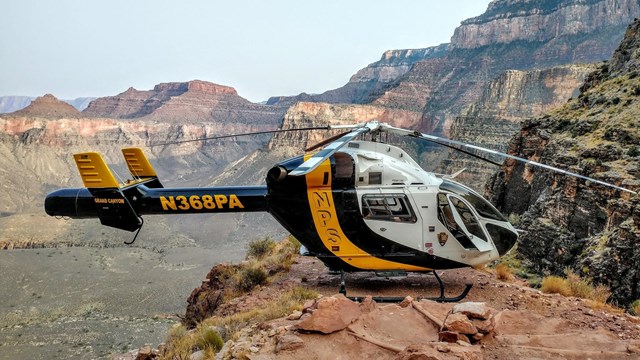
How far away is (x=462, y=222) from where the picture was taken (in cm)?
875

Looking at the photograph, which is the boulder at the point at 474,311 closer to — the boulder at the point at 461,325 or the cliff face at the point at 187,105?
the boulder at the point at 461,325

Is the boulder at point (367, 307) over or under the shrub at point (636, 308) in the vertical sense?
over

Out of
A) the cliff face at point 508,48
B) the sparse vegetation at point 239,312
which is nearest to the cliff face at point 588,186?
the sparse vegetation at point 239,312

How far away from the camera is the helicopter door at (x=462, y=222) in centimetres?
870

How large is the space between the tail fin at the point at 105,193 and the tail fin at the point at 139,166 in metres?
1.02

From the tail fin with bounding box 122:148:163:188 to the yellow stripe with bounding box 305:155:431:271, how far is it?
16.0 ft

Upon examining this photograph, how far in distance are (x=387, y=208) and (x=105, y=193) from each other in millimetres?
6891

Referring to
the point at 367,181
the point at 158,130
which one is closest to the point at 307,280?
the point at 367,181

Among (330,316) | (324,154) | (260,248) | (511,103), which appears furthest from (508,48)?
(330,316)

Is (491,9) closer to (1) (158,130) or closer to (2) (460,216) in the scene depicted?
(1) (158,130)

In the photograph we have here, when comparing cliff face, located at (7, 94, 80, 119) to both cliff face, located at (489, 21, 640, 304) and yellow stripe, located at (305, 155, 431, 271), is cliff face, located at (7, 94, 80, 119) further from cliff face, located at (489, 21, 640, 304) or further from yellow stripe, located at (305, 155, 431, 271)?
yellow stripe, located at (305, 155, 431, 271)

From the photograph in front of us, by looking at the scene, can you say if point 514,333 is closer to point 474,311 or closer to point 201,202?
point 474,311

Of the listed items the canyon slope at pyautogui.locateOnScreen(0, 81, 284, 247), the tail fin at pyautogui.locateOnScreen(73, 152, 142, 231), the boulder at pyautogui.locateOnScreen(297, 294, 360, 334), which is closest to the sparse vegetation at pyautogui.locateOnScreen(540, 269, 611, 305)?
the boulder at pyautogui.locateOnScreen(297, 294, 360, 334)

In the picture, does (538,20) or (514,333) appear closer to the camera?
(514,333)
